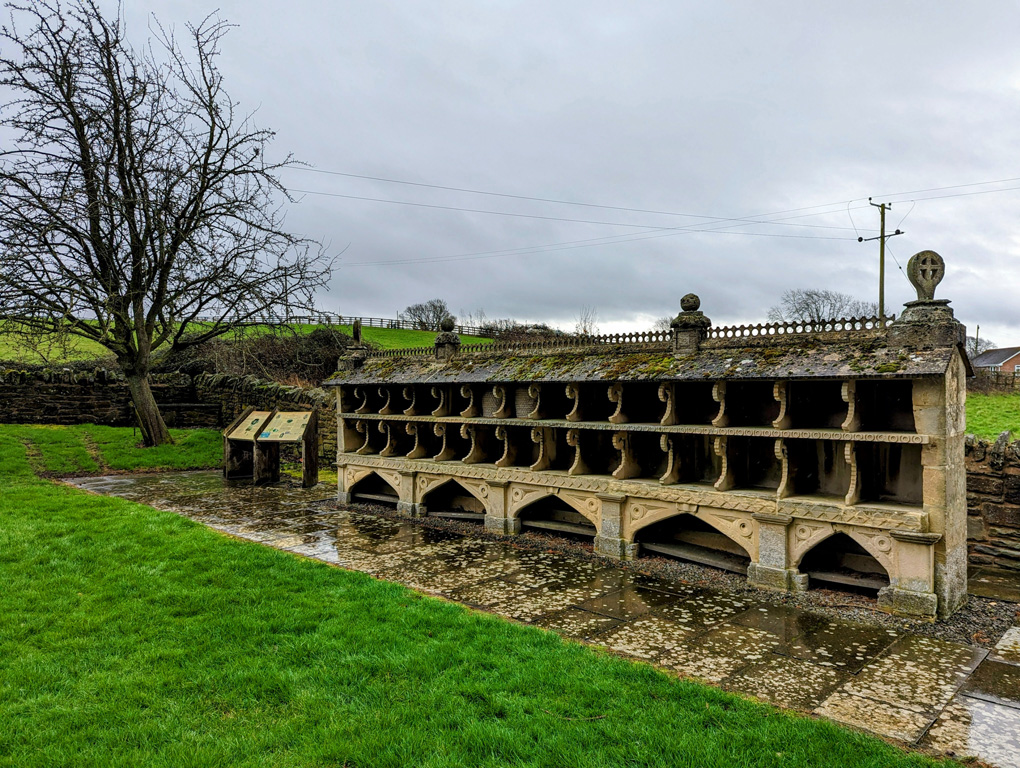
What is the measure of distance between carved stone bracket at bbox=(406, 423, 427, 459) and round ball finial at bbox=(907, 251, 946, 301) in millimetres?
9095

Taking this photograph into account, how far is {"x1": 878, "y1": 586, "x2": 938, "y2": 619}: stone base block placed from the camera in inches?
271

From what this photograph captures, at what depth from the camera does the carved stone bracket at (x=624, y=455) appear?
9664 mm

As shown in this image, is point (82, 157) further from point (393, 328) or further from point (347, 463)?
point (393, 328)

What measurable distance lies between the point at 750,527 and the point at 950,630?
2.31 meters

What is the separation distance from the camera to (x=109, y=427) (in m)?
23.7

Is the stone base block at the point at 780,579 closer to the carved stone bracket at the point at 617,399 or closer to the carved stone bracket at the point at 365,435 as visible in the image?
the carved stone bracket at the point at 617,399

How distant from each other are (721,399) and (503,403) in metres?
4.17

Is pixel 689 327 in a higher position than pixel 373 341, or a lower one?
lower

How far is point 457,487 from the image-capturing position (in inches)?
540

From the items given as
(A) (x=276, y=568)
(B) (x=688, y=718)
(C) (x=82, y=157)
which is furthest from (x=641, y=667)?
(C) (x=82, y=157)

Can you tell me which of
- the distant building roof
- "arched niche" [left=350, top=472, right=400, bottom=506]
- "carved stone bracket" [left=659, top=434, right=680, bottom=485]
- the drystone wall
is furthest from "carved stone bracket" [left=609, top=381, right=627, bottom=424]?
the distant building roof

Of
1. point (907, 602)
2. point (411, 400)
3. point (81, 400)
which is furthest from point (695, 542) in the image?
point (81, 400)

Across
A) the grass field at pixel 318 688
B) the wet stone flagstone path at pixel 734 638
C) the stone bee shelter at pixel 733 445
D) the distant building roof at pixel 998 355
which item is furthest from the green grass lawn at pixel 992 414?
the distant building roof at pixel 998 355

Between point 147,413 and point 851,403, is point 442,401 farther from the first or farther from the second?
point 147,413
